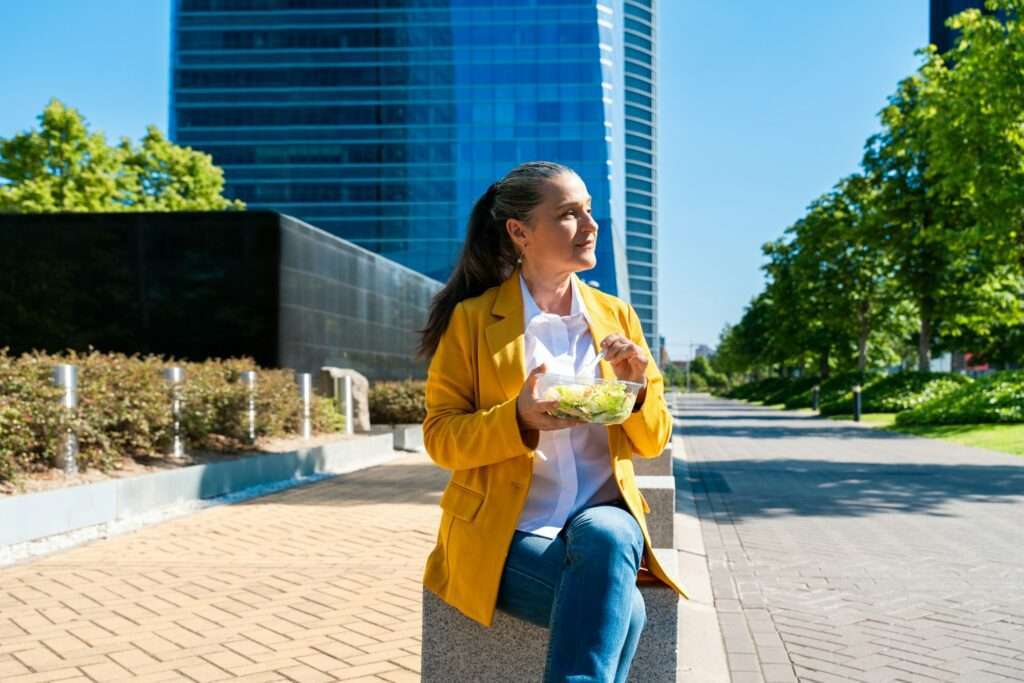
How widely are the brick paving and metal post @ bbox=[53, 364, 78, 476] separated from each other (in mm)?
948

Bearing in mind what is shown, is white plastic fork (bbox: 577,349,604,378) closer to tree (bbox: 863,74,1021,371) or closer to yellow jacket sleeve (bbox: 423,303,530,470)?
yellow jacket sleeve (bbox: 423,303,530,470)

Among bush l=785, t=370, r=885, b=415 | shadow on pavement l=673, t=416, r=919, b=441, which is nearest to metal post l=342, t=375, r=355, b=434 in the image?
shadow on pavement l=673, t=416, r=919, b=441

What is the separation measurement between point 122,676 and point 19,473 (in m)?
4.27

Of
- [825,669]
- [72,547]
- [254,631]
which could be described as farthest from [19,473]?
[825,669]

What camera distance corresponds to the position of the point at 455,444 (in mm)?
2678

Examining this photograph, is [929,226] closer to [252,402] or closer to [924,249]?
[924,249]

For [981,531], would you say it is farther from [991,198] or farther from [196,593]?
[991,198]

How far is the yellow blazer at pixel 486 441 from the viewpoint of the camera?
8.67 ft

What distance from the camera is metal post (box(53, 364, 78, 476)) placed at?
8570 mm

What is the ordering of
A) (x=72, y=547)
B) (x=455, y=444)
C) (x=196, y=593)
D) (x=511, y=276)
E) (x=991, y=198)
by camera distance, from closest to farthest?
1. (x=455, y=444)
2. (x=511, y=276)
3. (x=196, y=593)
4. (x=72, y=547)
5. (x=991, y=198)

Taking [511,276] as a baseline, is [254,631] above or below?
below

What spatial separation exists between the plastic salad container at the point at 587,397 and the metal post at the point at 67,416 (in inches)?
278

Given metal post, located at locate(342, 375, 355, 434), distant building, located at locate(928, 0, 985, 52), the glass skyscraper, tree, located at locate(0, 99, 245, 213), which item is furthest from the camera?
the glass skyscraper

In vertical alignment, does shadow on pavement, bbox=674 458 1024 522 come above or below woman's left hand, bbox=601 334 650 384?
below
